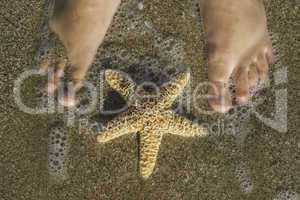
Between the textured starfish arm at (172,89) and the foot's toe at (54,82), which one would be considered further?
the foot's toe at (54,82)

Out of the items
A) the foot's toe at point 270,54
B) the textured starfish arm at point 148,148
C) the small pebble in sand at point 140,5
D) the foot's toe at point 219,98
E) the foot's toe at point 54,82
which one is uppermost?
the small pebble in sand at point 140,5

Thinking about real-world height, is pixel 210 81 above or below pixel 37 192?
above

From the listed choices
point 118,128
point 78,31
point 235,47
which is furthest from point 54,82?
point 235,47

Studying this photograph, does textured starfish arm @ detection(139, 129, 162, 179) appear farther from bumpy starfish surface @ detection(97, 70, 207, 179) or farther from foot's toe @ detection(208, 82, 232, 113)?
foot's toe @ detection(208, 82, 232, 113)

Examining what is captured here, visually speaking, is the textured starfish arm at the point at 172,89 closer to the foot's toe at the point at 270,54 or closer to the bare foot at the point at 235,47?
the bare foot at the point at 235,47

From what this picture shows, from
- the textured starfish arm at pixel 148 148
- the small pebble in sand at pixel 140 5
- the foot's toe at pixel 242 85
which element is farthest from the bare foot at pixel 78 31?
the foot's toe at pixel 242 85

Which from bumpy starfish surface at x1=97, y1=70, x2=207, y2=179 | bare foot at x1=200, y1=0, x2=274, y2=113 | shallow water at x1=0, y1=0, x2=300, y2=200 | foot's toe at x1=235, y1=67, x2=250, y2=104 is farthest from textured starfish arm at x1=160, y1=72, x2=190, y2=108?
foot's toe at x1=235, y1=67, x2=250, y2=104

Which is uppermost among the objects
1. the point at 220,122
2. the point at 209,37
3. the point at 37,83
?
the point at 209,37

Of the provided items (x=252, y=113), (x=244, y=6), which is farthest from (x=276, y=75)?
(x=244, y=6)

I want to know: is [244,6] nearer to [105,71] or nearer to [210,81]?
[210,81]
